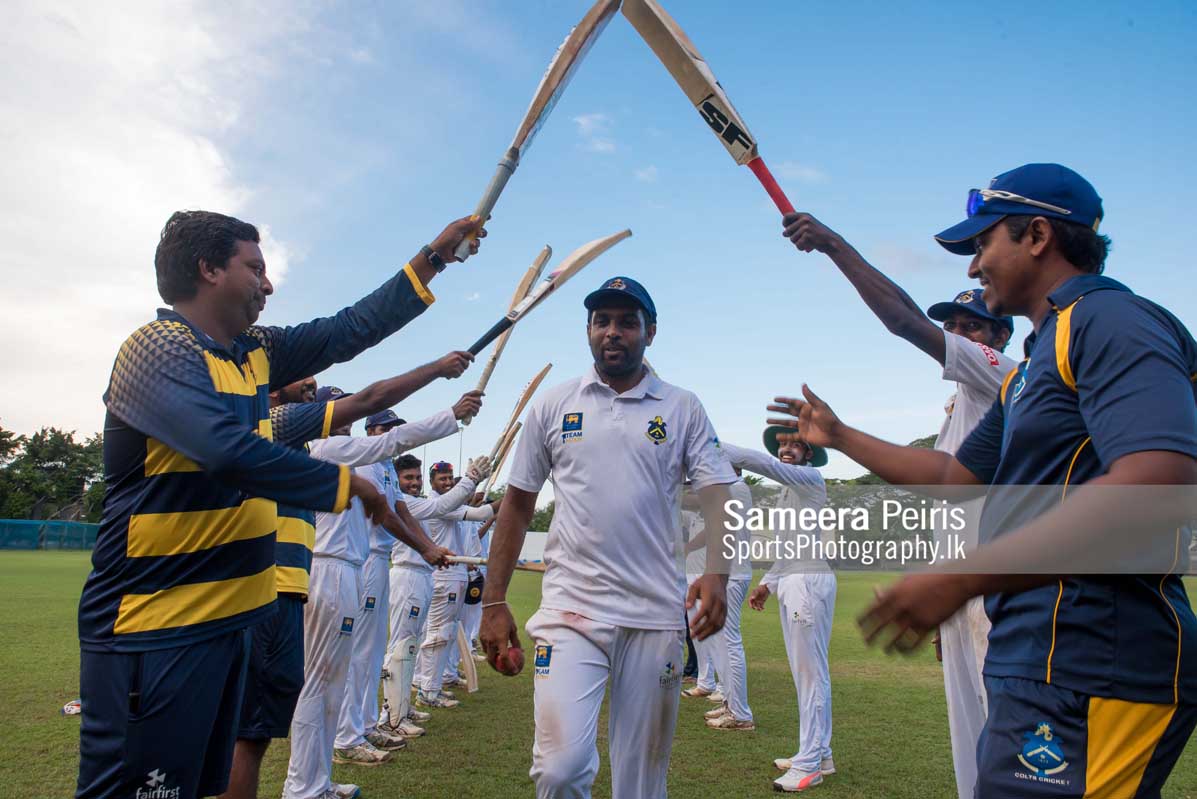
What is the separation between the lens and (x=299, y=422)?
16.5ft

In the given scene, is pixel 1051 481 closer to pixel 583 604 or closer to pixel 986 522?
pixel 986 522

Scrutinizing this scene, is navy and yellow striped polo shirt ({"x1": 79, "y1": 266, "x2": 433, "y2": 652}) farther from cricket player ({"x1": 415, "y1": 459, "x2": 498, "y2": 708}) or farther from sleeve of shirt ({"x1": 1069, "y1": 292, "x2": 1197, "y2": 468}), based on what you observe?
cricket player ({"x1": 415, "y1": 459, "x2": 498, "y2": 708})

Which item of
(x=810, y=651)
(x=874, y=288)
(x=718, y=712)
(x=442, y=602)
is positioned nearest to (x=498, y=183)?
(x=874, y=288)

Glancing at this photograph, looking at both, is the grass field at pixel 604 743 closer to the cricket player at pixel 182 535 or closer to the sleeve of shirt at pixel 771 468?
the sleeve of shirt at pixel 771 468

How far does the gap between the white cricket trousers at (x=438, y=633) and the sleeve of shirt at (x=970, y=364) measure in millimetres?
8111

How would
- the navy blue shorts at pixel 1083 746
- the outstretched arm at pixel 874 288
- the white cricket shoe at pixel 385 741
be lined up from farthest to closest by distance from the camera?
the white cricket shoe at pixel 385 741
the outstretched arm at pixel 874 288
the navy blue shorts at pixel 1083 746

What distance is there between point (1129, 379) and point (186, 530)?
3104 mm

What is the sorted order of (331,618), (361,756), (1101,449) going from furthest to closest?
(361,756) → (331,618) → (1101,449)

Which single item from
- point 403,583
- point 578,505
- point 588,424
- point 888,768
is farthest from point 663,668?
point 403,583

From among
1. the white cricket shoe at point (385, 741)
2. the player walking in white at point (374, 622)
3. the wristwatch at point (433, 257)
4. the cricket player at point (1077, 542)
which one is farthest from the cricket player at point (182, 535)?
the white cricket shoe at point (385, 741)

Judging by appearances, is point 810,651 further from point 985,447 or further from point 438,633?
point 438,633

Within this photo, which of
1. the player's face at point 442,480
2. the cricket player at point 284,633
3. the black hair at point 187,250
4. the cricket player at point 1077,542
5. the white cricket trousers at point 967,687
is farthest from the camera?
the player's face at point 442,480

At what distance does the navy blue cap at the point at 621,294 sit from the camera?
473 centimetres

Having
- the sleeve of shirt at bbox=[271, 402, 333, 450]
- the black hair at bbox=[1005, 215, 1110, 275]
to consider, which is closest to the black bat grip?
the sleeve of shirt at bbox=[271, 402, 333, 450]
